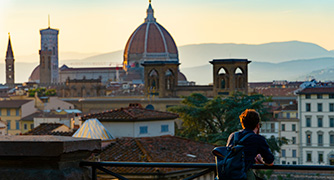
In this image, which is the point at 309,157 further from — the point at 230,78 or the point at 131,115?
the point at 131,115

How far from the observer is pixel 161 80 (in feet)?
250

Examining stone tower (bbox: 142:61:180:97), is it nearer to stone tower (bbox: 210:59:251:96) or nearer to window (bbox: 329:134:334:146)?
stone tower (bbox: 210:59:251:96)

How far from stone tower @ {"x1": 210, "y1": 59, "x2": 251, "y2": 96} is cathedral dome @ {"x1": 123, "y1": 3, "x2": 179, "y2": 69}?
63.8 meters

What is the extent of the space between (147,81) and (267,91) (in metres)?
18.1

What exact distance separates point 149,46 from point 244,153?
442 feet

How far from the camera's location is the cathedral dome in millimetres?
138250

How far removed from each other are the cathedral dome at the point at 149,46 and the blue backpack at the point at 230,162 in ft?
430

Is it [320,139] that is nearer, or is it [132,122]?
[132,122]

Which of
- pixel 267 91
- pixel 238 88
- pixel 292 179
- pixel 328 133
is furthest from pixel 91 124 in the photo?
pixel 267 91

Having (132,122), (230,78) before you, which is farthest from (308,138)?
(132,122)

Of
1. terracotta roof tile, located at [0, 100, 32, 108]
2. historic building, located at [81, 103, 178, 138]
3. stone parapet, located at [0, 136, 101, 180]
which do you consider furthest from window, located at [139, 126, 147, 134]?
terracotta roof tile, located at [0, 100, 32, 108]

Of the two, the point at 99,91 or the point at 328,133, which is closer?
the point at 328,133

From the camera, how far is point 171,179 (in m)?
17.4

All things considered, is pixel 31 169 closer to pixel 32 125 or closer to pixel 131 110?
pixel 131 110
